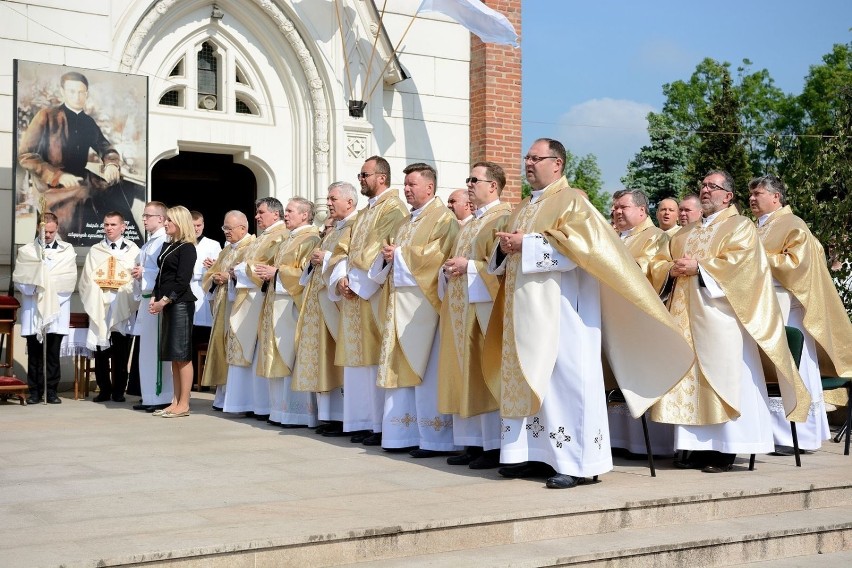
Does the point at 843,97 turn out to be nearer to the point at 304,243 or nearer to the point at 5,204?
the point at 304,243

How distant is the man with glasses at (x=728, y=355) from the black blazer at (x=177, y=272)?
475 cm

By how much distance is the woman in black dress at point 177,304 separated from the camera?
10281 mm

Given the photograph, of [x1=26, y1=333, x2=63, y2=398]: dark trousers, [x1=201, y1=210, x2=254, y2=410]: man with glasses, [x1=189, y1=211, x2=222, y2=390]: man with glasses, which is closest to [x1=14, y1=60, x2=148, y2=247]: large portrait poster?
[x1=189, y1=211, x2=222, y2=390]: man with glasses

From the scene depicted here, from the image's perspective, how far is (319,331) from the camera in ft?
31.2

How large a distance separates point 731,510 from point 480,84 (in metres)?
10.1

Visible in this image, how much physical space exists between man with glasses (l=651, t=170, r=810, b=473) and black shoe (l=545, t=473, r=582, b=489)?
113cm

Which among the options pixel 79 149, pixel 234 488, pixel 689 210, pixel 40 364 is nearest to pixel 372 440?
pixel 234 488

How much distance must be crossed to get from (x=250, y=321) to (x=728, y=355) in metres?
4.81

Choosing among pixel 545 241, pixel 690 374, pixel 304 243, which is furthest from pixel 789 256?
pixel 304 243

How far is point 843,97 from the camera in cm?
1134

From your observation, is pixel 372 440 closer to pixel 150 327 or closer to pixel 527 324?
pixel 527 324

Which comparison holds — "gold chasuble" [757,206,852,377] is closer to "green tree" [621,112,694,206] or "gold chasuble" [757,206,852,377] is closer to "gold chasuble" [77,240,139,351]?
"gold chasuble" [77,240,139,351]

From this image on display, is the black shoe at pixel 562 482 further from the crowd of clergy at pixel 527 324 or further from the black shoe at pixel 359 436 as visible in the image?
the black shoe at pixel 359 436

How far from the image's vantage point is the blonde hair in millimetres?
10578
